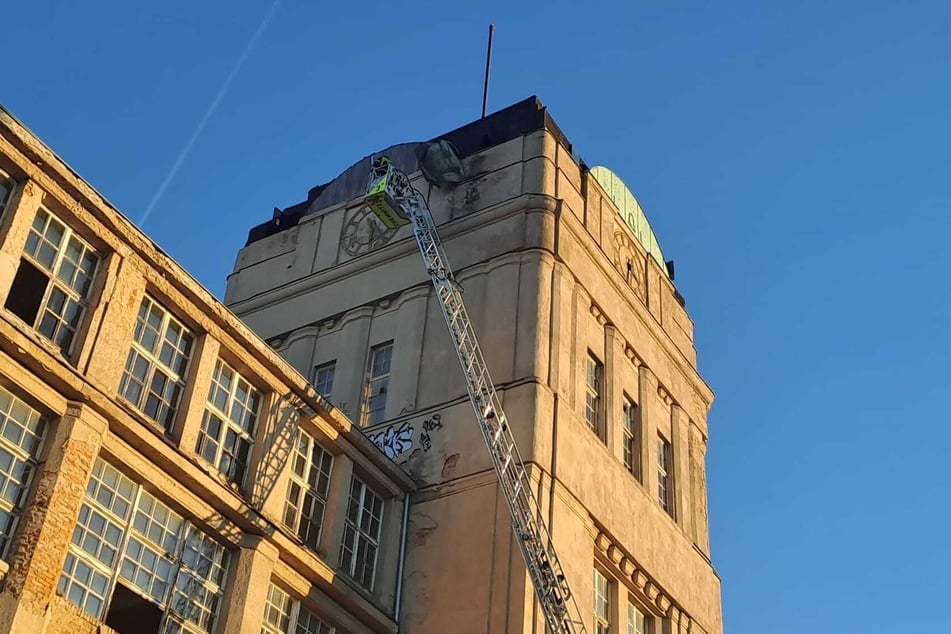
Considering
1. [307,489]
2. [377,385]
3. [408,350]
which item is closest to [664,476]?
[408,350]

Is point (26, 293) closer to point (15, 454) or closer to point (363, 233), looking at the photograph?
point (15, 454)

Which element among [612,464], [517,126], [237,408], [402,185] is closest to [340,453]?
[237,408]

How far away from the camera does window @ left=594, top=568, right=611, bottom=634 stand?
89.2ft

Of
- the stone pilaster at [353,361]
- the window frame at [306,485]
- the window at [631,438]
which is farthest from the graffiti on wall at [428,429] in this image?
the window at [631,438]

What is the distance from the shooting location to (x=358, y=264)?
108ft

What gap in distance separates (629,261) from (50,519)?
20.0 metres

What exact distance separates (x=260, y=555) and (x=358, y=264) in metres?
12.0

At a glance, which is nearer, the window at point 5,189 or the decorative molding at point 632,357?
the window at point 5,189

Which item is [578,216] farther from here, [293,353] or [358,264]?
[293,353]

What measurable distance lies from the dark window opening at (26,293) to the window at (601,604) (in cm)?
1287

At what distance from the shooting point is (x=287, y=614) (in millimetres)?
22891

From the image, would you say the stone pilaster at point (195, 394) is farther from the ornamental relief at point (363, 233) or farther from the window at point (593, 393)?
the ornamental relief at point (363, 233)

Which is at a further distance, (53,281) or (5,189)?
(53,281)

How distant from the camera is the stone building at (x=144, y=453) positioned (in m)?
18.9
